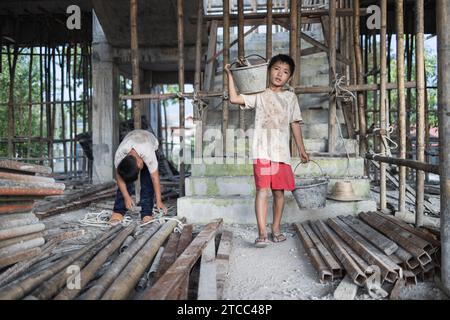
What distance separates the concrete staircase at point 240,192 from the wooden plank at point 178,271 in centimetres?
89

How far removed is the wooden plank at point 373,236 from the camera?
2919 millimetres

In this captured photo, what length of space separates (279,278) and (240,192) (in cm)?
203

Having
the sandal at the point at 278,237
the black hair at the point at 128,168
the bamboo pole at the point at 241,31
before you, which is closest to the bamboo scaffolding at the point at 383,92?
the sandal at the point at 278,237

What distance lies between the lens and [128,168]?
4.33 m

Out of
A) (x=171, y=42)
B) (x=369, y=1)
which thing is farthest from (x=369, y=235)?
(x=369, y=1)

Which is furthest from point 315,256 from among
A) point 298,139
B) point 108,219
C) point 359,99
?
point 108,219

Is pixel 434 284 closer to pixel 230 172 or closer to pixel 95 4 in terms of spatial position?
pixel 230 172

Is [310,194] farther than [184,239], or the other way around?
[310,194]

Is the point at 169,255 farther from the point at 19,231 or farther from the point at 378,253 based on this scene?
the point at 378,253

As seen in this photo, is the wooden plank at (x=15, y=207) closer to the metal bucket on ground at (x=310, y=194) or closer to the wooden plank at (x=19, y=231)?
the wooden plank at (x=19, y=231)

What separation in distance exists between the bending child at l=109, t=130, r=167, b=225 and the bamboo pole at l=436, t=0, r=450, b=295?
292 cm

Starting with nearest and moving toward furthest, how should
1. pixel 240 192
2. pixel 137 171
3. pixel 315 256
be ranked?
pixel 315 256, pixel 137 171, pixel 240 192

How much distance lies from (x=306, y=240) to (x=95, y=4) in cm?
607

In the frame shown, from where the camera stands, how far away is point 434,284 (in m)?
2.63
